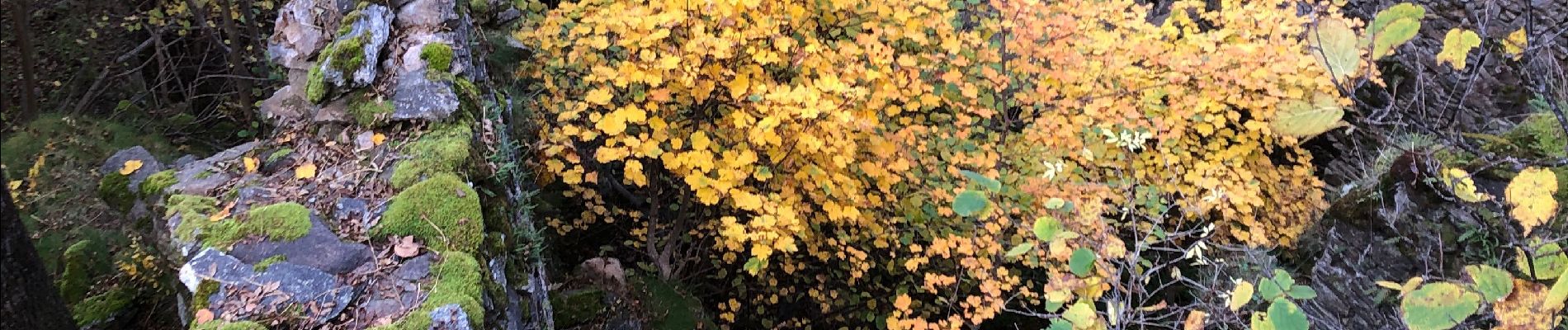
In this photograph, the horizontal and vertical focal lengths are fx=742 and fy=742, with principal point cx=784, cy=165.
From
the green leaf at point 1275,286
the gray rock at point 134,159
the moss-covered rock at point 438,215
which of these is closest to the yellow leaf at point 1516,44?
the green leaf at point 1275,286

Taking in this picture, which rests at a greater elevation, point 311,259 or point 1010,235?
point 311,259

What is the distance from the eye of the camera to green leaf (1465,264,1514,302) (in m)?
1.81

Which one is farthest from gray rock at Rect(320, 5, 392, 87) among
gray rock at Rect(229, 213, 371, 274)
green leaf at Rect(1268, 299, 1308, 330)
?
green leaf at Rect(1268, 299, 1308, 330)

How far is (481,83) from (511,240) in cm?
118

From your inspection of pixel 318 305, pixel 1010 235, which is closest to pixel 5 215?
pixel 318 305

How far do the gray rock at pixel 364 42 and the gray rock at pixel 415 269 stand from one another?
1336 mm

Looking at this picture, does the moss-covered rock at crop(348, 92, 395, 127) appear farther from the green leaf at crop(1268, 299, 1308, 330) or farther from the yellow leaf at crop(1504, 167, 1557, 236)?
the yellow leaf at crop(1504, 167, 1557, 236)

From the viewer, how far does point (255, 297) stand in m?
2.54

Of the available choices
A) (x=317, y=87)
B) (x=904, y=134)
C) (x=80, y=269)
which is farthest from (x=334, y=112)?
(x=904, y=134)

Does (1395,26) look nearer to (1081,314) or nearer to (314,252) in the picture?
(1081,314)

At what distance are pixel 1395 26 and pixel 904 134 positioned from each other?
4163mm

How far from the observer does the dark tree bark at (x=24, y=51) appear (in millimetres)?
5598

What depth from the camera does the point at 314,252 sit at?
2.77 metres

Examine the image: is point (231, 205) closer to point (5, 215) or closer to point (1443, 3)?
point (5, 215)
